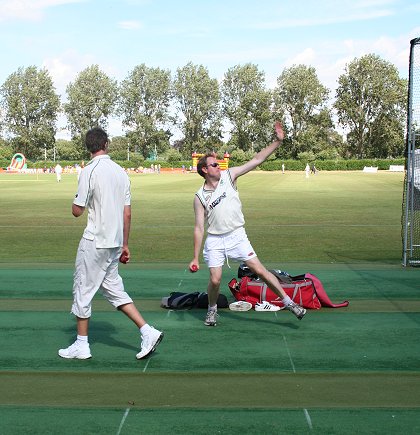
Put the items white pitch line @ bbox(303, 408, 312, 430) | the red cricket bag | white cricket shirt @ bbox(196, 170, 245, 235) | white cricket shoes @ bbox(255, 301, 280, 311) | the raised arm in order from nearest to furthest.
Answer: white pitch line @ bbox(303, 408, 312, 430)
the raised arm
white cricket shirt @ bbox(196, 170, 245, 235)
white cricket shoes @ bbox(255, 301, 280, 311)
the red cricket bag

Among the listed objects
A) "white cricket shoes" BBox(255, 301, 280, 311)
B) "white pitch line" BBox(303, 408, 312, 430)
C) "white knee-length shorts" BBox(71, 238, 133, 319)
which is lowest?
"white cricket shoes" BBox(255, 301, 280, 311)

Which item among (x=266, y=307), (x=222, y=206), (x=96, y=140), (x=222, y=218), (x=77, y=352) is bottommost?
(x=266, y=307)

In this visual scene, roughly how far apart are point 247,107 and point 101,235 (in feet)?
383

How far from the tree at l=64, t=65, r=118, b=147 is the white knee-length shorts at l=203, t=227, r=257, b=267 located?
389 feet

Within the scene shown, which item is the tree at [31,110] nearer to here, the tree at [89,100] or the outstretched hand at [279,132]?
the tree at [89,100]

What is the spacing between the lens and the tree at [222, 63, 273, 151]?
119312 mm

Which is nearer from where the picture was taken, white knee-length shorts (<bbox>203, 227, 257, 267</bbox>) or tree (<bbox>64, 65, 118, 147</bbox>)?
white knee-length shorts (<bbox>203, 227, 257, 267</bbox>)

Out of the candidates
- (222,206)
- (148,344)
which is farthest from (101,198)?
(222,206)

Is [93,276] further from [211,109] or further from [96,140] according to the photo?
[211,109]

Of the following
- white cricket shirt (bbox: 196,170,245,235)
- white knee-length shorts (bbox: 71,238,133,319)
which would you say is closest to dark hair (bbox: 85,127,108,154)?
white knee-length shorts (bbox: 71,238,133,319)

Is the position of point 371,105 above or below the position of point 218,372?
above

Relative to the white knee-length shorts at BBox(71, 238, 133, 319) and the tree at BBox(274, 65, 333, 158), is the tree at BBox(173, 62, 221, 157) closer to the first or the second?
the tree at BBox(274, 65, 333, 158)

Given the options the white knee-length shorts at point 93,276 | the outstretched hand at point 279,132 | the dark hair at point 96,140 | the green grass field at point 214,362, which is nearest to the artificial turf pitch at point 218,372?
the green grass field at point 214,362

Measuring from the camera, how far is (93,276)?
6207 millimetres
